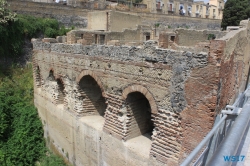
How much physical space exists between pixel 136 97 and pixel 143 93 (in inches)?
33.3

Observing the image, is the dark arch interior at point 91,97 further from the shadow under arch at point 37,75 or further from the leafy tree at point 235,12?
the leafy tree at point 235,12

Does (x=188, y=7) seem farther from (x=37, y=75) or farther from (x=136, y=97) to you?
(x=136, y=97)

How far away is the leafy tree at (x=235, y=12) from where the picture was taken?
3056cm

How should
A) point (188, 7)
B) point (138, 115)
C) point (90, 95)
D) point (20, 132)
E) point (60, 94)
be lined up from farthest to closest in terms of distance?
point (188, 7)
point (20, 132)
point (60, 94)
point (90, 95)
point (138, 115)

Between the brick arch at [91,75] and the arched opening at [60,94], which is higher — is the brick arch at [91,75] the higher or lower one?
the higher one

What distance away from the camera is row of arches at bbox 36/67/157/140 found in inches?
232

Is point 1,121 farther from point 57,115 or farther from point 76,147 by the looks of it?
point 76,147

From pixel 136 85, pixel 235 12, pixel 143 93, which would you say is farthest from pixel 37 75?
pixel 235 12

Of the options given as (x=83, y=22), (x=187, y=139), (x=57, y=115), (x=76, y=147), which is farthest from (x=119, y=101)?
(x=83, y=22)

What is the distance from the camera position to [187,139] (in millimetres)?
4871

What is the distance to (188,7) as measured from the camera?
40.4 metres

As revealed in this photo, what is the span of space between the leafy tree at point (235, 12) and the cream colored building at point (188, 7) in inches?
318

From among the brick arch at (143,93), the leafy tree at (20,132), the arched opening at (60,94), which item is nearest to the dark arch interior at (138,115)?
the brick arch at (143,93)

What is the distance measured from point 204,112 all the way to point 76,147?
17.7 feet
